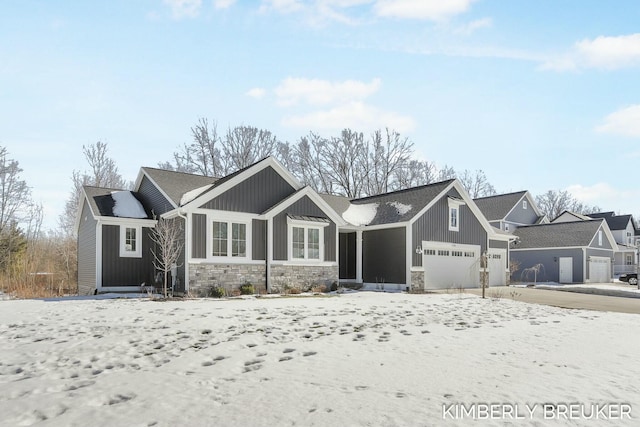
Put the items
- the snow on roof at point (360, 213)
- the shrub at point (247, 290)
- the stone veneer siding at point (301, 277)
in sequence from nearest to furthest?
1. the shrub at point (247, 290)
2. the stone veneer siding at point (301, 277)
3. the snow on roof at point (360, 213)

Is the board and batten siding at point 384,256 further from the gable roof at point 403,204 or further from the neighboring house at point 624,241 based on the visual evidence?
the neighboring house at point 624,241

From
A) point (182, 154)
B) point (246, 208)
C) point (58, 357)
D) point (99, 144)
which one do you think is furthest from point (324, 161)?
point (58, 357)

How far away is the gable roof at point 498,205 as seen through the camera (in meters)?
39.8

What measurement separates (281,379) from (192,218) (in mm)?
11903

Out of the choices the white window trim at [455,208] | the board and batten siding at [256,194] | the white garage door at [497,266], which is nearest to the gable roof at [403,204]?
the white window trim at [455,208]

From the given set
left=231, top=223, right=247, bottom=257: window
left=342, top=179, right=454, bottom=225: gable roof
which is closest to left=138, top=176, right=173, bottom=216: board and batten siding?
left=231, top=223, right=247, bottom=257: window

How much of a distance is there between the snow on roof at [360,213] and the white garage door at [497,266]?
7.14 metres

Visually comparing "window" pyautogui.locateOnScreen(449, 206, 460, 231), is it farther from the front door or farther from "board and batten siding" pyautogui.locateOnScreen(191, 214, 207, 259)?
the front door

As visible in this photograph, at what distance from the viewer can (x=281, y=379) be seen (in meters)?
5.76

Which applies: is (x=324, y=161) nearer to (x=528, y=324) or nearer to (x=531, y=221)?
(x=531, y=221)

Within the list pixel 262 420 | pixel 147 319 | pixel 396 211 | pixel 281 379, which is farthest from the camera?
pixel 396 211

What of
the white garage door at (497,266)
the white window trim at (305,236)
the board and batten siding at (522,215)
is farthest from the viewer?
the board and batten siding at (522,215)

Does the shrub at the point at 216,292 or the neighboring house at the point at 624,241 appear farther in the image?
the neighboring house at the point at 624,241

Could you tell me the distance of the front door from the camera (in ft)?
110
